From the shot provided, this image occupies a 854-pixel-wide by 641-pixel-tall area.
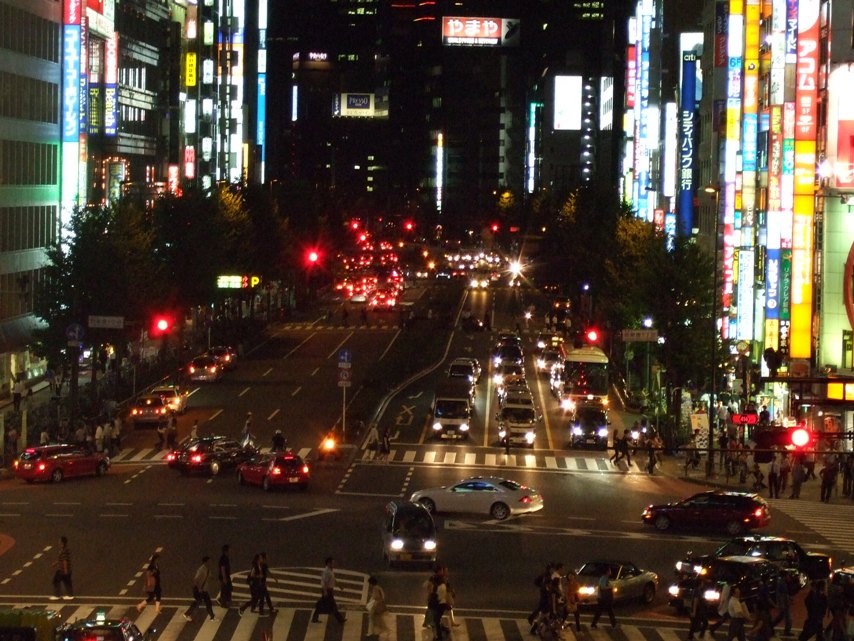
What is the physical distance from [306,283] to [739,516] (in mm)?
87938

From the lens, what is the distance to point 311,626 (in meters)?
30.8

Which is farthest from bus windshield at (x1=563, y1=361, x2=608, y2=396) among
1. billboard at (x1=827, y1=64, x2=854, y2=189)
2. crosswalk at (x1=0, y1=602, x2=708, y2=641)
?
crosswalk at (x1=0, y1=602, x2=708, y2=641)

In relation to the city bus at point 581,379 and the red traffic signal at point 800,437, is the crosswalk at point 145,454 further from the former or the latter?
the red traffic signal at point 800,437

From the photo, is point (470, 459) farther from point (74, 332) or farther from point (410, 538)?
point (410, 538)

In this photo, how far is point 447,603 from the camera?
29750 mm

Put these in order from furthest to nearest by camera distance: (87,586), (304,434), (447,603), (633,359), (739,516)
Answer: (633,359)
(304,434)
(739,516)
(87,586)
(447,603)

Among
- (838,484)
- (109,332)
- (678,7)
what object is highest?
(678,7)

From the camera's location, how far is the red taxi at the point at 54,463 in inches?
1953

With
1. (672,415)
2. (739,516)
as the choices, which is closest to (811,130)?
(672,415)

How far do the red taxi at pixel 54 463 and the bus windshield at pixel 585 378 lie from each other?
28.0 metres

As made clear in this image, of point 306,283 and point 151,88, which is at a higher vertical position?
point 151,88

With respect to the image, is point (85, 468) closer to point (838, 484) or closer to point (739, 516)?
point (739, 516)

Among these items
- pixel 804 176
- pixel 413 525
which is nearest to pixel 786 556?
pixel 413 525

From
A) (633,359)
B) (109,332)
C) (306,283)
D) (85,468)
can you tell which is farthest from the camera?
(306,283)
